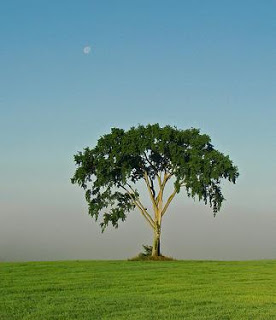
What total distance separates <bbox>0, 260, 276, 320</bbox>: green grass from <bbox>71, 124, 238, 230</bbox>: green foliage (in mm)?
16529

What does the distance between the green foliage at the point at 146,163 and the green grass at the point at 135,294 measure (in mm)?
16529

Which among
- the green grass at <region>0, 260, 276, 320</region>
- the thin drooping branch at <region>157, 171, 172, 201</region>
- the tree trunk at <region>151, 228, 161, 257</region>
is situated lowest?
the green grass at <region>0, 260, 276, 320</region>

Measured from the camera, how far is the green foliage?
47844 millimetres

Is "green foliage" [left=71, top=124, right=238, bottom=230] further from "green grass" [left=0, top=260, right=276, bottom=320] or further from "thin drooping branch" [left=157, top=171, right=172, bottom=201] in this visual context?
"green grass" [left=0, top=260, right=276, bottom=320]

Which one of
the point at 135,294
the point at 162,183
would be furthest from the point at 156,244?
the point at 135,294

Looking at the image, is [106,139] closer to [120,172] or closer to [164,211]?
[120,172]

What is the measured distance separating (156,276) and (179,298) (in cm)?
900

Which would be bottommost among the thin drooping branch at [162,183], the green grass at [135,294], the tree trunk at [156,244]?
the green grass at [135,294]

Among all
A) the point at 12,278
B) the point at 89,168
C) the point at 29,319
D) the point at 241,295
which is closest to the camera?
the point at 29,319

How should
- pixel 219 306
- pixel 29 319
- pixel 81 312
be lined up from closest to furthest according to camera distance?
pixel 29 319
pixel 81 312
pixel 219 306

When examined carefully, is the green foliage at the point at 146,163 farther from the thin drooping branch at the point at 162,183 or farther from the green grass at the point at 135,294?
the green grass at the point at 135,294

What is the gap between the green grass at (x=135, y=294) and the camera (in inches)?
624

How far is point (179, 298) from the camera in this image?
19.3 meters

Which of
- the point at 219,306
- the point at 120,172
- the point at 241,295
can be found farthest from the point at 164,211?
the point at 219,306
